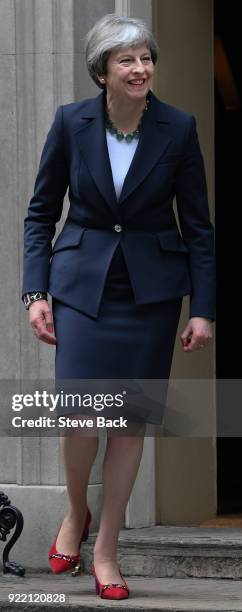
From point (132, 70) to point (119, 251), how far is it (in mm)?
569

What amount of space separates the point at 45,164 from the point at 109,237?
35 cm

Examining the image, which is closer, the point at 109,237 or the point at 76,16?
the point at 109,237

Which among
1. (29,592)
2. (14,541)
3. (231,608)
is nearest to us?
(231,608)

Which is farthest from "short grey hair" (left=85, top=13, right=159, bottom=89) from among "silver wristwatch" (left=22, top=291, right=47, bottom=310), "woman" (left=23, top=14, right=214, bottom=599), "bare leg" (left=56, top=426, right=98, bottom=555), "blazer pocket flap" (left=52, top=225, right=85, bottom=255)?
"bare leg" (left=56, top=426, right=98, bottom=555)

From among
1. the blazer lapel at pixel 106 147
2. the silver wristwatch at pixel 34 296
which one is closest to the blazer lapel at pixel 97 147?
the blazer lapel at pixel 106 147

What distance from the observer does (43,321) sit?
5.44m

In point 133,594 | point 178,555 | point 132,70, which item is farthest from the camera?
point 178,555

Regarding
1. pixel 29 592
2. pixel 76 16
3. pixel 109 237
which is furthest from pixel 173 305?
pixel 76 16

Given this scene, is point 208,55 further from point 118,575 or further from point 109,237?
point 118,575

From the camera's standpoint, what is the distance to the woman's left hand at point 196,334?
5.43 m

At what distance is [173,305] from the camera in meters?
5.47

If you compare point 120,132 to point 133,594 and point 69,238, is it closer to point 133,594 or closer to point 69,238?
point 69,238

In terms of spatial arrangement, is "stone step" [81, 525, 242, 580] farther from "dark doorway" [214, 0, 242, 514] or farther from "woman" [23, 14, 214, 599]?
"dark doorway" [214, 0, 242, 514]

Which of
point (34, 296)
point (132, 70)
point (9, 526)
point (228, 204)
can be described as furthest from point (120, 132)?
point (228, 204)
